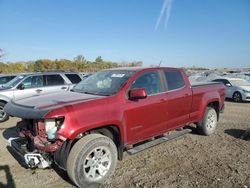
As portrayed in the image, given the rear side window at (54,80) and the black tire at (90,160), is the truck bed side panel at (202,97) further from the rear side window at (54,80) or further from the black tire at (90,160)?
the rear side window at (54,80)

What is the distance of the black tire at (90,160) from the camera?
392cm

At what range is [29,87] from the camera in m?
10.1

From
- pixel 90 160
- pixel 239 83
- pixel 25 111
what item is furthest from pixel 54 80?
pixel 239 83

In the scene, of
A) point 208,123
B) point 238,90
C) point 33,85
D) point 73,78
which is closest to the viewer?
point 208,123

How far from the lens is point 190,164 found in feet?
16.8

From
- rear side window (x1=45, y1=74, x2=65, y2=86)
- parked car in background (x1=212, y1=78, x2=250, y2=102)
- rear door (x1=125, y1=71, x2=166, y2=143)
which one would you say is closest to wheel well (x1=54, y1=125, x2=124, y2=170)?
rear door (x1=125, y1=71, x2=166, y2=143)

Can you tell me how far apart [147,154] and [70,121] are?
94.6 inches

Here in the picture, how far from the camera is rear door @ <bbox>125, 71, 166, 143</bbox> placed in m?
4.76

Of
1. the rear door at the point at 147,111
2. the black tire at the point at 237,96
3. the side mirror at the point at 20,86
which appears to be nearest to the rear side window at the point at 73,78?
the side mirror at the point at 20,86

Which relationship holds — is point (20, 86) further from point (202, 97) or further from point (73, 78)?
point (202, 97)

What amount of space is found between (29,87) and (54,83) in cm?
100

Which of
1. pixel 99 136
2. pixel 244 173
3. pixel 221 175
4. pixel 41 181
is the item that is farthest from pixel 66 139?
pixel 244 173

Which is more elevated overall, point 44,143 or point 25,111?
point 25,111

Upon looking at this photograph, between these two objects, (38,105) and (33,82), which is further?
(33,82)
